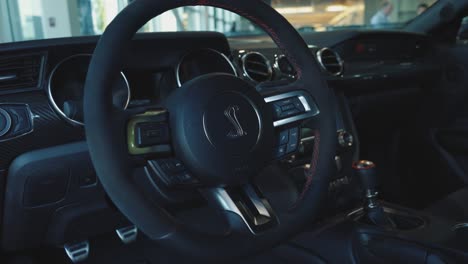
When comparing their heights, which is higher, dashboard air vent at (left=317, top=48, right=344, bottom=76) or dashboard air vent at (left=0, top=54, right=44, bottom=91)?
dashboard air vent at (left=0, top=54, right=44, bottom=91)

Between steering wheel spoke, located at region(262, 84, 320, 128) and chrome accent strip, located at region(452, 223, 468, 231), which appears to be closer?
steering wheel spoke, located at region(262, 84, 320, 128)

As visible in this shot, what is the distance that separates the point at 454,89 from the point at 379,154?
1.55 feet

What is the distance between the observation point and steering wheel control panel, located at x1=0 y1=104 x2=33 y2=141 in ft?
3.69

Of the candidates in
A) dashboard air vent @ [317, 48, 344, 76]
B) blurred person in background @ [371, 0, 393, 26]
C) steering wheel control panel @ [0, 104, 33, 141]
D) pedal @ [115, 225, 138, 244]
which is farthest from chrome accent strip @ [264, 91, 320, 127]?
blurred person in background @ [371, 0, 393, 26]

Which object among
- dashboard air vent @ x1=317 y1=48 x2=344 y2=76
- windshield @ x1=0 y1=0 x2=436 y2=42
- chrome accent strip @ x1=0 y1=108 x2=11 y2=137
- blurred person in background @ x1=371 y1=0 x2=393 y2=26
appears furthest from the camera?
blurred person in background @ x1=371 y1=0 x2=393 y2=26

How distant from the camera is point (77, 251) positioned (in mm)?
1402

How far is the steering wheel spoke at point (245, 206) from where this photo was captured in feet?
3.02

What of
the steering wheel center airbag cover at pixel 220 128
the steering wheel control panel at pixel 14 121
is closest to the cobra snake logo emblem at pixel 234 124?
the steering wheel center airbag cover at pixel 220 128

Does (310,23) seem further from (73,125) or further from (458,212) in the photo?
(73,125)

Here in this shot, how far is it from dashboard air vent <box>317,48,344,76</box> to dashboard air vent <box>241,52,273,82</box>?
310 millimetres

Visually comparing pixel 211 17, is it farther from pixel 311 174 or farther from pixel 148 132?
pixel 148 132

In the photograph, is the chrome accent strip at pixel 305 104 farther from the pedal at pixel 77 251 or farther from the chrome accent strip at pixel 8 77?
the pedal at pixel 77 251

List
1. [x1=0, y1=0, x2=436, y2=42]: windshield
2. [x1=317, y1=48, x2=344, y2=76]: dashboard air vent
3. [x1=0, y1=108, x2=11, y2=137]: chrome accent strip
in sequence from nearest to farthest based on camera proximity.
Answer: [x1=0, y1=108, x2=11, y2=137]: chrome accent strip, [x1=317, y1=48, x2=344, y2=76]: dashboard air vent, [x1=0, y1=0, x2=436, y2=42]: windshield

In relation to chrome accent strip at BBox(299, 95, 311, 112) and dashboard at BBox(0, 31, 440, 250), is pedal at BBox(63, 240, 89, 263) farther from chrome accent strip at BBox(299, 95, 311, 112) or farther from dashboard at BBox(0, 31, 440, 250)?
chrome accent strip at BBox(299, 95, 311, 112)
